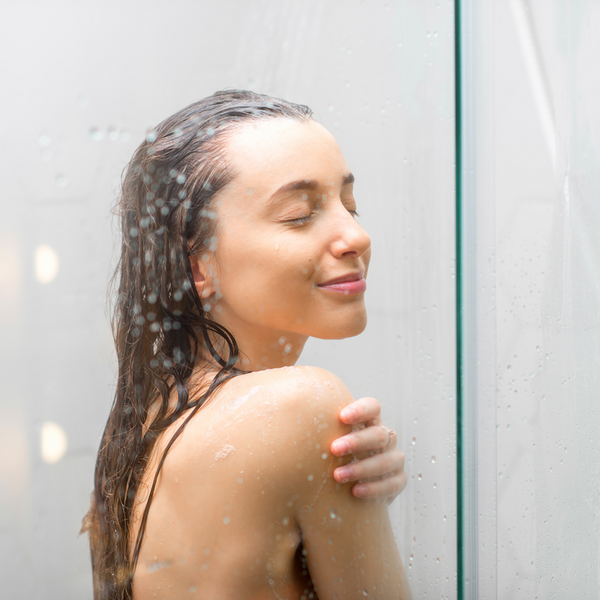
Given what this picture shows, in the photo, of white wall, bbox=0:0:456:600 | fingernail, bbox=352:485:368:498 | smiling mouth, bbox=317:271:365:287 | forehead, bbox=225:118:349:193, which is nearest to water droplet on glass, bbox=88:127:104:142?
white wall, bbox=0:0:456:600

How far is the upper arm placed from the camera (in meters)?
0.41

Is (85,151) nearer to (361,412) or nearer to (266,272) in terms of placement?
(266,272)

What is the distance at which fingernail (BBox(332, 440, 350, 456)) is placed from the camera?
0.41 m

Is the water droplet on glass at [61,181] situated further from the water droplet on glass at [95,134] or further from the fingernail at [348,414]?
the fingernail at [348,414]

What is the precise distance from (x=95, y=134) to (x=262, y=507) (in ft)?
0.98

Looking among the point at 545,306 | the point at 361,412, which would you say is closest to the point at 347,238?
the point at 361,412

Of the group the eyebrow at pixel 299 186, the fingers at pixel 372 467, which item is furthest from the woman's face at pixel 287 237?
the fingers at pixel 372 467

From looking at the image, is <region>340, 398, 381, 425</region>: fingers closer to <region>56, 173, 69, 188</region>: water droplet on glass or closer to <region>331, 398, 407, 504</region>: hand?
<region>331, 398, 407, 504</region>: hand

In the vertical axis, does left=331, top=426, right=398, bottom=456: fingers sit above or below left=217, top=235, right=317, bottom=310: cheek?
below

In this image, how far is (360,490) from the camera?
415mm

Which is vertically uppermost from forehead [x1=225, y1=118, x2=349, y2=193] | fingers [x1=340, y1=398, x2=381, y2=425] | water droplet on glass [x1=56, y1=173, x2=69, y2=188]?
forehead [x1=225, y1=118, x2=349, y2=193]

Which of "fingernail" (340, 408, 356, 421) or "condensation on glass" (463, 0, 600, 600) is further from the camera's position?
"condensation on glass" (463, 0, 600, 600)

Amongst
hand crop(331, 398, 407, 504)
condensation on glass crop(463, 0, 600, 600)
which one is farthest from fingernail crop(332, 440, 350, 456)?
condensation on glass crop(463, 0, 600, 600)

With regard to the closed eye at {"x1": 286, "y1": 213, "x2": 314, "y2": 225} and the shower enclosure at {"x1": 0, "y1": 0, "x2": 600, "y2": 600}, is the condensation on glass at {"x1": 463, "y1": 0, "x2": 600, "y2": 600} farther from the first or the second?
the closed eye at {"x1": 286, "y1": 213, "x2": 314, "y2": 225}
